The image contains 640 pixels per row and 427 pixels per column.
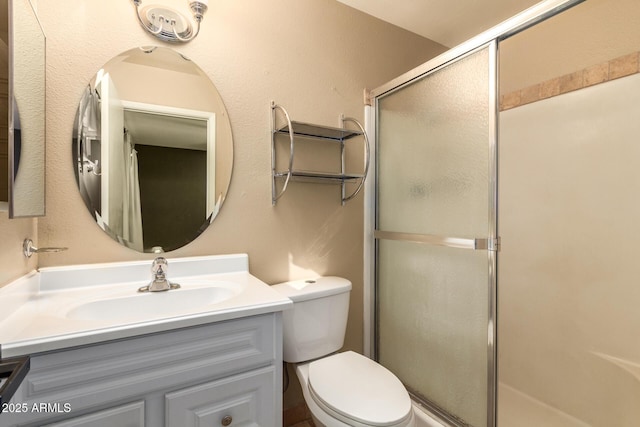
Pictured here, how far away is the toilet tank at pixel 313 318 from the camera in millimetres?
1338

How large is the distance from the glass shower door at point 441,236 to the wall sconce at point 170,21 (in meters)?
1.05

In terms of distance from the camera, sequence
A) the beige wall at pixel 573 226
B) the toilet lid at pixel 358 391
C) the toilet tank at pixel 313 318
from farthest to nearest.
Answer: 1. the beige wall at pixel 573 226
2. the toilet tank at pixel 313 318
3. the toilet lid at pixel 358 391

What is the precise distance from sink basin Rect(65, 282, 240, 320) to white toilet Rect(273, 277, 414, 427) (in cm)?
31

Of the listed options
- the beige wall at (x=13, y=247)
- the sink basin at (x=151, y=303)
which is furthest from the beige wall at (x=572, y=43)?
the beige wall at (x=13, y=247)

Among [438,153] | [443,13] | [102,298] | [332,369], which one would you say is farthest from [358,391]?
[443,13]

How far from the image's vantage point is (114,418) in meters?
0.79

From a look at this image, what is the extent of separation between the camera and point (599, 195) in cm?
155

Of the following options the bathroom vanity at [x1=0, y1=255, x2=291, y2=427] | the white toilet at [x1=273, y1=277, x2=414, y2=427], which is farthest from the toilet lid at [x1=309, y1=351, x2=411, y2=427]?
the bathroom vanity at [x1=0, y1=255, x2=291, y2=427]

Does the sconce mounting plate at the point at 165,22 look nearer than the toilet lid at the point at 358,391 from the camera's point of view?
No

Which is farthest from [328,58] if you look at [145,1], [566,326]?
[566,326]

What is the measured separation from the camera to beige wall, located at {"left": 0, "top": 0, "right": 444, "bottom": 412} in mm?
1120

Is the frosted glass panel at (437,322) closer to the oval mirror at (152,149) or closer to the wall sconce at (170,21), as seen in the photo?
the oval mirror at (152,149)

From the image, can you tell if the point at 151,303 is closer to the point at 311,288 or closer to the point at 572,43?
the point at 311,288

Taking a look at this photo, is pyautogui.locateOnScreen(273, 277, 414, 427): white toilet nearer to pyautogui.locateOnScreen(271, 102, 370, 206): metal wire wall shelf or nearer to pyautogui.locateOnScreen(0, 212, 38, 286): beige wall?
pyautogui.locateOnScreen(271, 102, 370, 206): metal wire wall shelf
